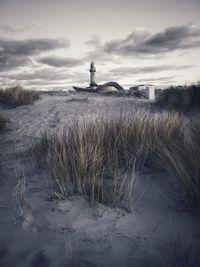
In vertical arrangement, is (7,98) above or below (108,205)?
above

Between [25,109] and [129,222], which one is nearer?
[129,222]

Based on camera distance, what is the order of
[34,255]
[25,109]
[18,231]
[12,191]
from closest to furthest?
[34,255]
[18,231]
[12,191]
[25,109]

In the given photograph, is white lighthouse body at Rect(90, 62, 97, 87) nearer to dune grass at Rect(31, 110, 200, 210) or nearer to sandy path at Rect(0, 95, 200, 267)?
dune grass at Rect(31, 110, 200, 210)

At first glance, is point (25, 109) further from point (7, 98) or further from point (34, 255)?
point (34, 255)

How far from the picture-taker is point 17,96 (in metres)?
9.49

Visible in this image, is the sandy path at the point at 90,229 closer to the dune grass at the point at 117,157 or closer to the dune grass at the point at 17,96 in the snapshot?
the dune grass at the point at 117,157

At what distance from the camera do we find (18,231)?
205cm

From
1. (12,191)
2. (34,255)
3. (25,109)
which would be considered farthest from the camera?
(25,109)

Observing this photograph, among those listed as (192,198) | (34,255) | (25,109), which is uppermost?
(25,109)

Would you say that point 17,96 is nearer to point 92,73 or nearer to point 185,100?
point 185,100

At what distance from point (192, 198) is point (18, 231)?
5.20 feet

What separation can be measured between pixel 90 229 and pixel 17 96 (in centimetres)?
843

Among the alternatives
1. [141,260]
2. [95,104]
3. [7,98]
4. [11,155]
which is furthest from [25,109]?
[141,260]

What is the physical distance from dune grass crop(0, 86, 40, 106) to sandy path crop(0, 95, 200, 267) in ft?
23.1
